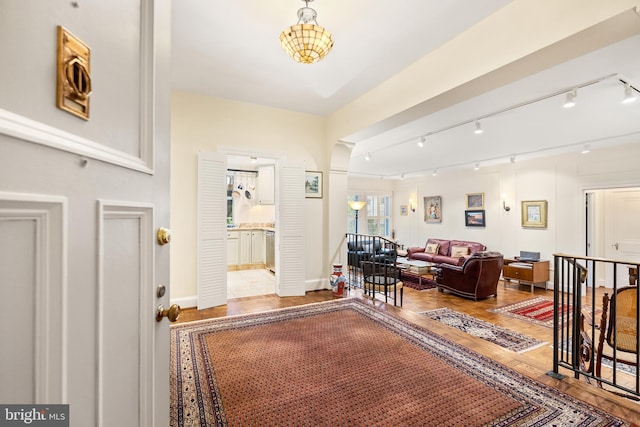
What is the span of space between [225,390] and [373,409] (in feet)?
3.28

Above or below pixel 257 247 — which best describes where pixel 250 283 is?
below

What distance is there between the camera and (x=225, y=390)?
193 cm

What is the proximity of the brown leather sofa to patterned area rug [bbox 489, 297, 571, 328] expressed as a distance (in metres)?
1.98

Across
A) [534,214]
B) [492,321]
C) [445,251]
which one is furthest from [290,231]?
[534,214]

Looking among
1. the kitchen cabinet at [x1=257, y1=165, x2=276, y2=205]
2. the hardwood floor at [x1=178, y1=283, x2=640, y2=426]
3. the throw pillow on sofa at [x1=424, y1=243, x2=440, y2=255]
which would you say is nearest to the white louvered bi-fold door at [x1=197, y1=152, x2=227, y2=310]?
the hardwood floor at [x1=178, y1=283, x2=640, y2=426]

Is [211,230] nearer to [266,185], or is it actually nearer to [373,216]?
[266,185]

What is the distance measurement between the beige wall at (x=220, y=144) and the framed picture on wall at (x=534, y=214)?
17.0 ft

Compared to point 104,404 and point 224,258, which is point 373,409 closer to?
point 104,404

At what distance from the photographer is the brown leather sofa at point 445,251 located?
7.14 meters

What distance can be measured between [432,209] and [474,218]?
4.48 feet

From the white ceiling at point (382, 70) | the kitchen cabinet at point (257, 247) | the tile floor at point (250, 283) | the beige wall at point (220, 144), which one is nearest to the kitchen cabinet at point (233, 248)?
the kitchen cabinet at point (257, 247)

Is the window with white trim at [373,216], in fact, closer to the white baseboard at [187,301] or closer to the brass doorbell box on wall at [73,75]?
the white baseboard at [187,301]

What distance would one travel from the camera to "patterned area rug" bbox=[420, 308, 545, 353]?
3.21m

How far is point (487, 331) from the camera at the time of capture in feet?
11.8
